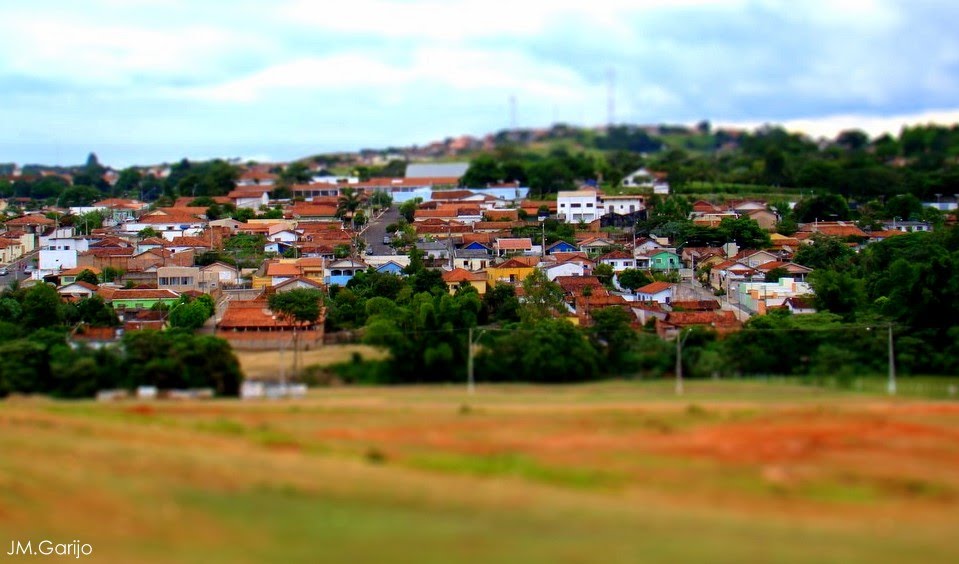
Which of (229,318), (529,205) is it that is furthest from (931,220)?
(229,318)

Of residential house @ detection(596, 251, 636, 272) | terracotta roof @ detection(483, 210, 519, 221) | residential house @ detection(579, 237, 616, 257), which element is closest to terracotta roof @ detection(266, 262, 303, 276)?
residential house @ detection(596, 251, 636, 272)

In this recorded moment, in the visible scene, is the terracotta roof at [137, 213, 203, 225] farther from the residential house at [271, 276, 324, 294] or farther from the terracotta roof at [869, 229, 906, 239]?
the terracotta roof at [869, 229, 906, 239]

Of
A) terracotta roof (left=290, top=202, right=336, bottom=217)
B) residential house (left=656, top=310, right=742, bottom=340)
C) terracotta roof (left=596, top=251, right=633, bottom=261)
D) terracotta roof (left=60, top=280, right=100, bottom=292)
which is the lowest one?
residential house (left=656, top=310, right=742, bottom=340)

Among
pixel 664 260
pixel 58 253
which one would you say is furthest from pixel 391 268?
pixel 58 253

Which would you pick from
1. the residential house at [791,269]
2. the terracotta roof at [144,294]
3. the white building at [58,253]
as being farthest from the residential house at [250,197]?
the residential house at [791,269]

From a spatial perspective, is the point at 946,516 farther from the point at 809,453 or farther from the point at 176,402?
the point at 176,402
